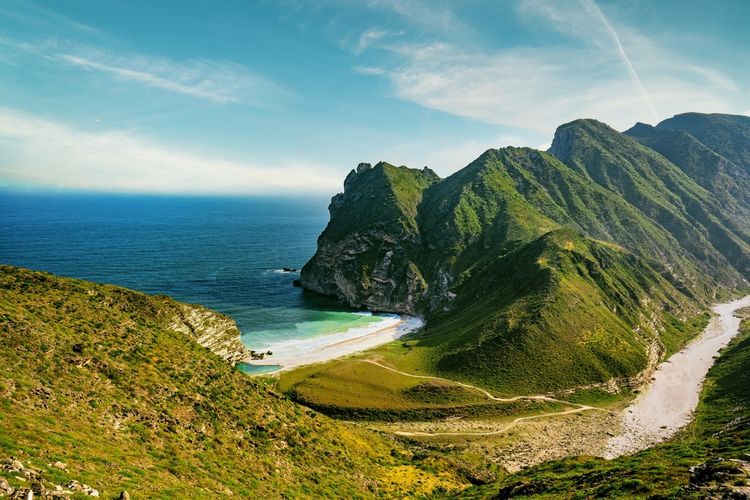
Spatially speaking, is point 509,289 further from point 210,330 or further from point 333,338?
point 210,330

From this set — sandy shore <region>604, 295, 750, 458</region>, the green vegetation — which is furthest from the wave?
sandy shore <region>604, 295, 750, 458</region>

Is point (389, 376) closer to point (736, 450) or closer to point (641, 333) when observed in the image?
point (736, 450)

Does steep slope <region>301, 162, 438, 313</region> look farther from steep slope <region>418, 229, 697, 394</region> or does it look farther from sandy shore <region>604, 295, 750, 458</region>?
sandy shore <region>604, 295, 750, 458</region>

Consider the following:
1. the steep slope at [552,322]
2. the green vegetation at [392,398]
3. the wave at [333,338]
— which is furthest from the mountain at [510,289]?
the wave at [333,338]

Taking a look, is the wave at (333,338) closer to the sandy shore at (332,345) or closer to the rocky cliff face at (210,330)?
the sandy shore at (332,345)

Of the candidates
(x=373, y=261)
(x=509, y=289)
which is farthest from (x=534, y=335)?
(x=373, y=261)
